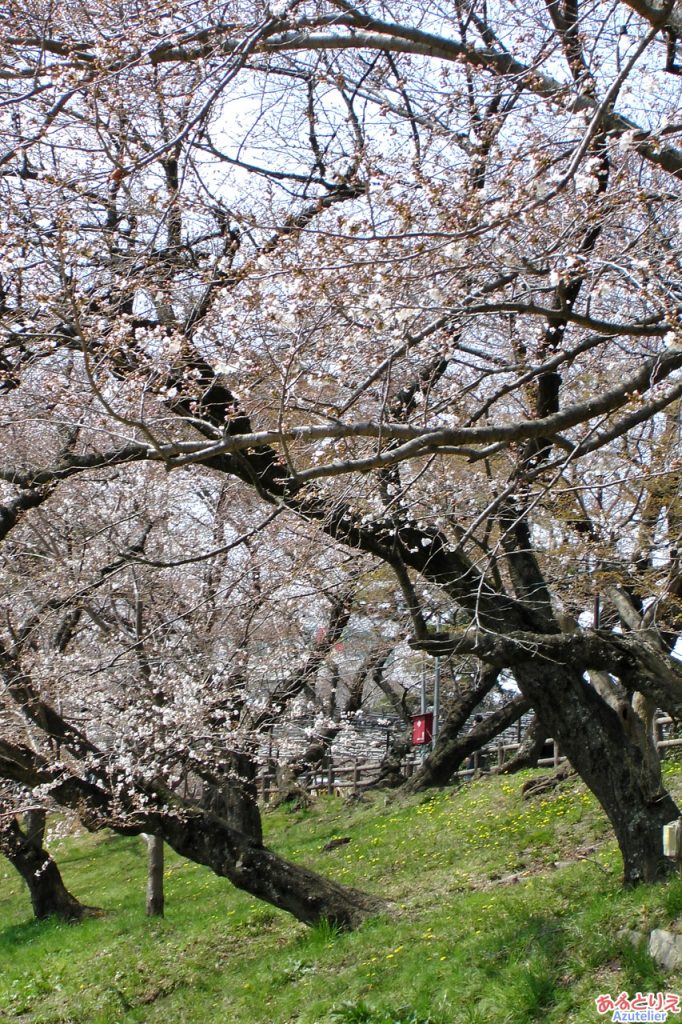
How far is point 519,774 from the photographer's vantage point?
47.2 ft

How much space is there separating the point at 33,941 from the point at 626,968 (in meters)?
9.24

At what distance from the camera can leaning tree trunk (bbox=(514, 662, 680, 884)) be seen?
277 inches

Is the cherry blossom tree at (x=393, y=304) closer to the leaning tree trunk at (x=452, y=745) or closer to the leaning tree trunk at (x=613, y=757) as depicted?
the leaning tree trunk at (x=613, y=757)

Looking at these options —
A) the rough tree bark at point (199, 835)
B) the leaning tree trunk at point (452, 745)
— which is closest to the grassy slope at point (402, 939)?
the rough tree bark at point (199, 835)

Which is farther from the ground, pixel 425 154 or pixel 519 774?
pixel 425 154

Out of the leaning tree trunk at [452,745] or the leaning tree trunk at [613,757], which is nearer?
the leaning tree trunk at [613,757]

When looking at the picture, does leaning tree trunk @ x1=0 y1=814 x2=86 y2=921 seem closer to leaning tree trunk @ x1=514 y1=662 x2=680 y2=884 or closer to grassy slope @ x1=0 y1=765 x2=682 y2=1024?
grassy slope @ x1=0 y1=765 x2=682 y2=1024

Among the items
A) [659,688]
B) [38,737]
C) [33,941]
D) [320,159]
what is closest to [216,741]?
[38,737]

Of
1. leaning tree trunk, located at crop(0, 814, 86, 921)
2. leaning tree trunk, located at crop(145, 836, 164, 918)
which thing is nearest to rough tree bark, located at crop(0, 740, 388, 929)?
leaning tree trunk, located at crop(145, 836, 164, 918)

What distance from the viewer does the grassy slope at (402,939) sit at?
619 cm

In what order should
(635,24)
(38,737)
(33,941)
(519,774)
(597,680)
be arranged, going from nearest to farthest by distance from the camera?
(635,24), (597,680), (38,737), (33,941), (519,774)

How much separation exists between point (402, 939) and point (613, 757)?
94.4 inches

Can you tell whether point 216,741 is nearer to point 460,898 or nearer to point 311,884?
point 311,884

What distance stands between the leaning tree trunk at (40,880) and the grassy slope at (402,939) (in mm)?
379
